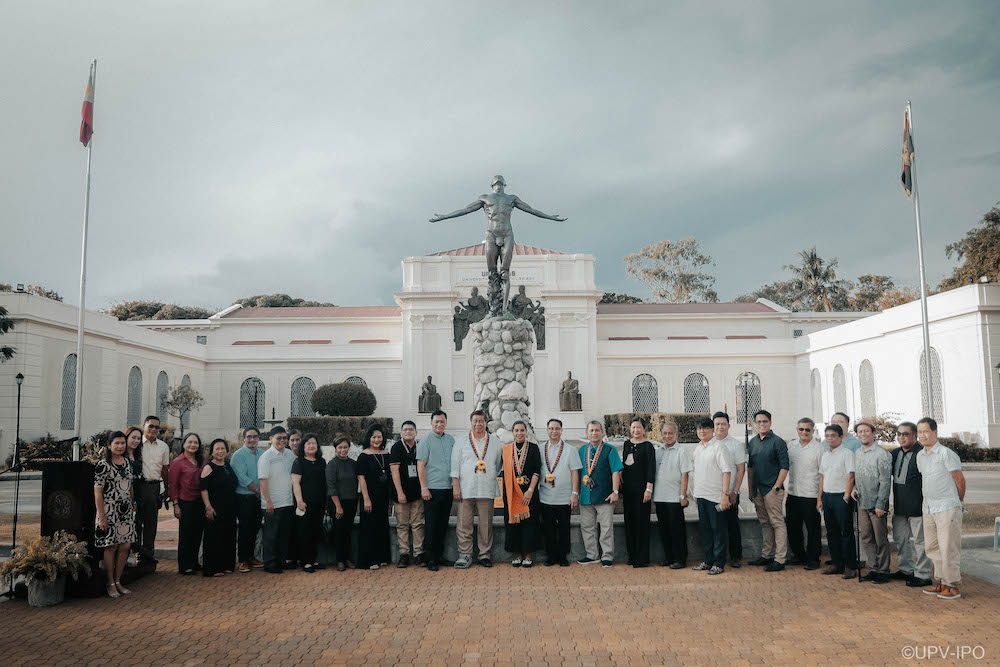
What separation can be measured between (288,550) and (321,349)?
2553cm

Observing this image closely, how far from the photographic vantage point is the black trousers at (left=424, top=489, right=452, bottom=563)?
283 inches

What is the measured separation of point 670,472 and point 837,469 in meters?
1.61

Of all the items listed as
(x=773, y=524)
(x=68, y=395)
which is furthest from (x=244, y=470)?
(x=68, y=395)

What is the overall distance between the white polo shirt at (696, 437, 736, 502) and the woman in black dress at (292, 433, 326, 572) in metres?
3.96

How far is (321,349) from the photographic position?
32.0 metres

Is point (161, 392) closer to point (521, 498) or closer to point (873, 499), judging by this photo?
point (521, 498)

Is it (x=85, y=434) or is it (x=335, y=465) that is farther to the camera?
(x=85, y=434)

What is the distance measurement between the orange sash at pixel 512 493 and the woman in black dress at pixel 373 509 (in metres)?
1.27

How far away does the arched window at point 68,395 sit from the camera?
20.7 metres

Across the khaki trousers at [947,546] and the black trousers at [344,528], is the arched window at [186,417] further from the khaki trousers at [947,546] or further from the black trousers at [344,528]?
the khaki trousers at [947,546]

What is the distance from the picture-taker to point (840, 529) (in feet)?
21.8

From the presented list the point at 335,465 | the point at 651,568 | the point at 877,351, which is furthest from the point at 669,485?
the point at 877,351

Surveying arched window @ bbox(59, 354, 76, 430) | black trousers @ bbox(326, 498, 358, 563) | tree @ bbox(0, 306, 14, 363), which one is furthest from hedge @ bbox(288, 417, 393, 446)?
black trousers @ bbox(326, 498, 358, 563)

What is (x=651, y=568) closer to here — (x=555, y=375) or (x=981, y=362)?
(x=981, y=362)
